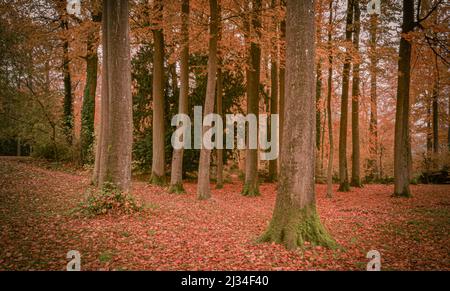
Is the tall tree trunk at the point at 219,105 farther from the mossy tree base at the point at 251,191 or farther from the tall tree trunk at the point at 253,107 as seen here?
the mossy tree base at the point at 251,191

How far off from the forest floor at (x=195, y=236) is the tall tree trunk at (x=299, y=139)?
0.43 metres

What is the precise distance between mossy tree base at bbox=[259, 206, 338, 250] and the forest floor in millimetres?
225

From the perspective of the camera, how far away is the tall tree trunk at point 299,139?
20.4ft

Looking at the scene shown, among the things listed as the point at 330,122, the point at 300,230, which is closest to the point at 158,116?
the point at 330,122

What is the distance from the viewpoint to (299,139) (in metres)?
6.20

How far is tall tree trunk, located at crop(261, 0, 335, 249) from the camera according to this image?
20.4 feet

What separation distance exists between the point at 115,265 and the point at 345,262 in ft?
13.9

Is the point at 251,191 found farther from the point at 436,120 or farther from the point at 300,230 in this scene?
the point at 436,120

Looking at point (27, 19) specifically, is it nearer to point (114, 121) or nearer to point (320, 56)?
point (114, 121)

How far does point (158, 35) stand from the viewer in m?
15.2

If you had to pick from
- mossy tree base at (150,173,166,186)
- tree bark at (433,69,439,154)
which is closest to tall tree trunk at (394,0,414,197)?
tree bark at (433,69,439,154)

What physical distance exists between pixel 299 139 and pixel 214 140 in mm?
12665

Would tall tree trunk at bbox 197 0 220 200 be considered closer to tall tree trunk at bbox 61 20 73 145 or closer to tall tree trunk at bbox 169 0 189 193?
tall tree trunk at bbox 169 0 189 193
